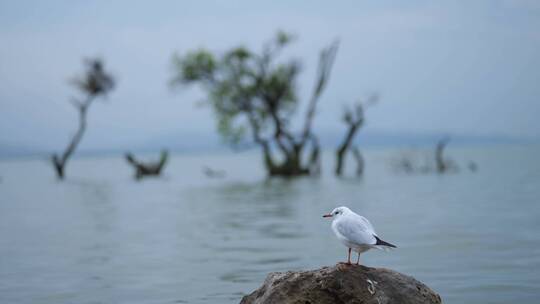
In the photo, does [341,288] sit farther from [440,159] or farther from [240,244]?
[440,159]

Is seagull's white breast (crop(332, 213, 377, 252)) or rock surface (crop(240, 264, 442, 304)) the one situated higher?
seagull's white breast (crop(332, 213, 377, 252))

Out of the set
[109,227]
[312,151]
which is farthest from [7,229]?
[312,151]

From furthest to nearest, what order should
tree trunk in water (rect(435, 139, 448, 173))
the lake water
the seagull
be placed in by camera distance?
tree trunk in water (rect(435, 139, 448, 173)), the lake water, the seagull

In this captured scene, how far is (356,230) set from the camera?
7.74 meters

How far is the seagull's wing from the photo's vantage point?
772 cm

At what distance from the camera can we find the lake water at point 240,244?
1229 centimetres

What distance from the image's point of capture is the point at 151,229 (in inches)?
867

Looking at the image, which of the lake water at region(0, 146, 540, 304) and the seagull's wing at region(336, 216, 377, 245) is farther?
the lake water at region(0, 146, 540, 304)

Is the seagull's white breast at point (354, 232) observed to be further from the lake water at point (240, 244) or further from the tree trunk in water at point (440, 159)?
the tree trunk in water at point (440, 159)

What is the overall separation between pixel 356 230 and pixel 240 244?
33.7 feet

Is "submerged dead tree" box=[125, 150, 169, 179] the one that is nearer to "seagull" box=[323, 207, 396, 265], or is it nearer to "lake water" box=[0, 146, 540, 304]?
"lake water" box=[0, 146, 540, 304]

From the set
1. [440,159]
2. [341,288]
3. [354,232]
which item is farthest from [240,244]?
[440,159]

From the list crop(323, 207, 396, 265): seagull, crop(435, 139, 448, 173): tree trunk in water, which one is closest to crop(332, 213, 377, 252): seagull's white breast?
crop(323, 207, 396, 265): seagull

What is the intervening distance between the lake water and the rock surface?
3.08 meters
